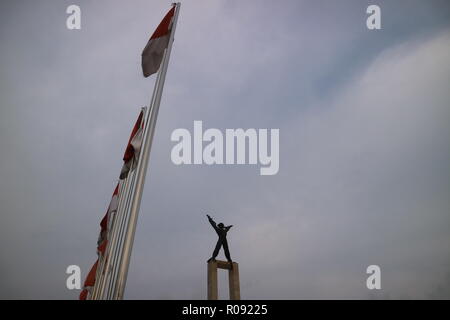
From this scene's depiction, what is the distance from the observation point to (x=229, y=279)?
39.7ft

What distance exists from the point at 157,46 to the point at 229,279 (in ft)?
24.5

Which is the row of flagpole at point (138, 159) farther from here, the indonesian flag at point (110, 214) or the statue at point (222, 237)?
the indonesian flag at point (110, 214)

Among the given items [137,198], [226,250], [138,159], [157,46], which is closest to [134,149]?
[138,159]

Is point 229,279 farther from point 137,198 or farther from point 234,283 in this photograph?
point 137,198

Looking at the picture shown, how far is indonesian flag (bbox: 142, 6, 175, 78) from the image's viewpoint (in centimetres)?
1045

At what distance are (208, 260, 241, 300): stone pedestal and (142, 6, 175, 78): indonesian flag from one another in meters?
6.11

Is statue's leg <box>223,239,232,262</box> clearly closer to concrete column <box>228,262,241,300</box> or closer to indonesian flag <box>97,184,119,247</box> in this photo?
concrete column <box>228,262,241,300</box>
